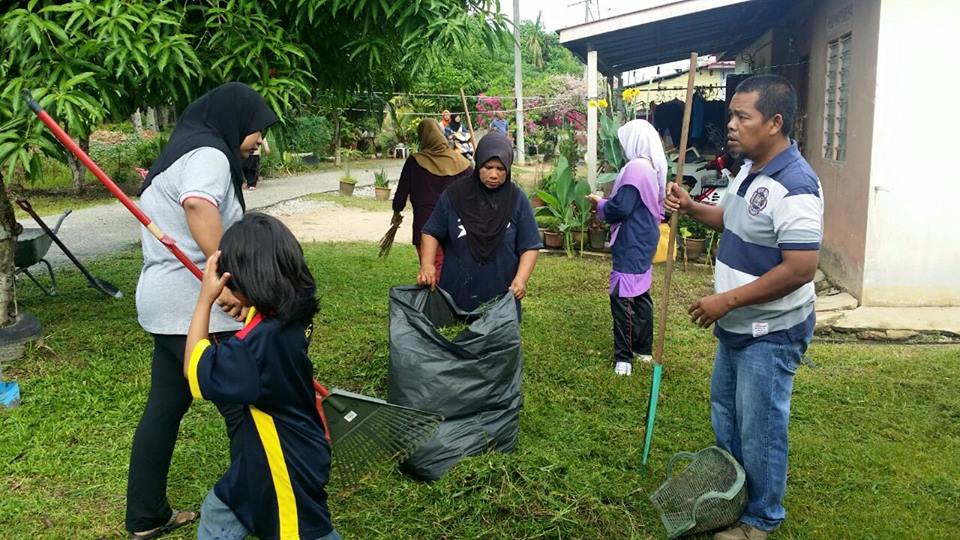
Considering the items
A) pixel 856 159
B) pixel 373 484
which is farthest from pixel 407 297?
pixel 856 159

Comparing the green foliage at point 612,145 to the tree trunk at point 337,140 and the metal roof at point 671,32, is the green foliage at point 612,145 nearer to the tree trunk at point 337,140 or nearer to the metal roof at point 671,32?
the metal roof at point 671,32

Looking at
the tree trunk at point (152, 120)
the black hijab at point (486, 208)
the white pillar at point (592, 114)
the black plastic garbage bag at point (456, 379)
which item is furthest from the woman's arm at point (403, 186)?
the tree trunk at point (152, 120)

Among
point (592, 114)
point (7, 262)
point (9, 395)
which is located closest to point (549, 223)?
point (592, 114)

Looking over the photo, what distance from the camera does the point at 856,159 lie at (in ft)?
20.4

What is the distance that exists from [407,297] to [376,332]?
6.84 feet

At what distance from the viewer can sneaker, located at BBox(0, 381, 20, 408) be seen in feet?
13.4

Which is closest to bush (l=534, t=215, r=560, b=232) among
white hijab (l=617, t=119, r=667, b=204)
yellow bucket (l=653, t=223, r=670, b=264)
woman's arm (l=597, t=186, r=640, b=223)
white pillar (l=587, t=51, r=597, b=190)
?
white pillar (l=587, t=51, r=597, b=190)

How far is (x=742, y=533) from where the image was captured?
111 inches

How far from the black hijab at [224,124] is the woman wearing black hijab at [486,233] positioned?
118 centimetres

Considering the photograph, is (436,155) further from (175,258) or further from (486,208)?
(175,258)

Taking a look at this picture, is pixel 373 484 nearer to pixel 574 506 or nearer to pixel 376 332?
pixel 574 506

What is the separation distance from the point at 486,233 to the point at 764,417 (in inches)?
60.2

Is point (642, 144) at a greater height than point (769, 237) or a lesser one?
greater

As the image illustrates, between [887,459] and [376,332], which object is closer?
[887,459]
